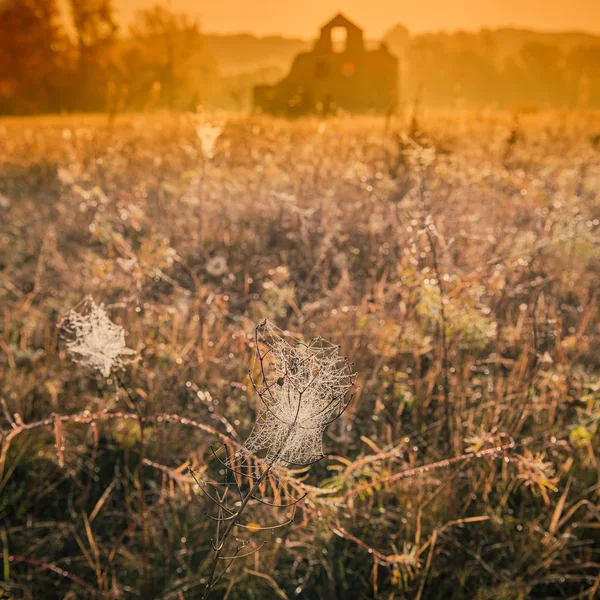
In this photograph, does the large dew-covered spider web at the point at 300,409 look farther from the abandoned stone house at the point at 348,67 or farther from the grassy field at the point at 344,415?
the abandoned stone house at the point at 348,67

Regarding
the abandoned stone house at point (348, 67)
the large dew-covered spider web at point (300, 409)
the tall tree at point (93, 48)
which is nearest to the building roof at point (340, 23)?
the abandoned stone house at point (348, 67)

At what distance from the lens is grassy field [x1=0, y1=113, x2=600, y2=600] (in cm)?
159

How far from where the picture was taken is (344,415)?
192 centimetres

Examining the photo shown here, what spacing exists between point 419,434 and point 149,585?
100 centimetres

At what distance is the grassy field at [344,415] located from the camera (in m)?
1.59

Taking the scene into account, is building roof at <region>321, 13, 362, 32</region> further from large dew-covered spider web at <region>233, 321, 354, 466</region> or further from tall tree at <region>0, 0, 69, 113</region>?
large dew-covered spider web at <region>233, 321, 354, 466</region>

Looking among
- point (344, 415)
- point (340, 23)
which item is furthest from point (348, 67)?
point (344, 415)

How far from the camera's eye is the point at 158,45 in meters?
46.5

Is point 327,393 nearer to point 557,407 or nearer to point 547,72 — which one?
point 557,407

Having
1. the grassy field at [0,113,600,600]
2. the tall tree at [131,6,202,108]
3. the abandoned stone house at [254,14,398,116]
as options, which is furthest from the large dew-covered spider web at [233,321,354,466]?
the tall tree at [131,6,202,108]

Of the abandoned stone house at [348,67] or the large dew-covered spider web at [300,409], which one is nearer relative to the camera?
the large dew-covered spider web at [300,409]

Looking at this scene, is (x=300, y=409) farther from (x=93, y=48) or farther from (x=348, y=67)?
(x=93, y=48)

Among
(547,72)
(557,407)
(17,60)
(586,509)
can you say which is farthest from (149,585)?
(547,72)

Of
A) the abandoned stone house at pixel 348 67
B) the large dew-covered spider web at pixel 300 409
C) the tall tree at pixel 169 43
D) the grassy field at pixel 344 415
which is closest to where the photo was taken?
the large dew-covered spider web at pixel 300 409
